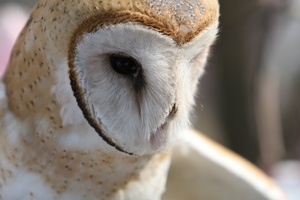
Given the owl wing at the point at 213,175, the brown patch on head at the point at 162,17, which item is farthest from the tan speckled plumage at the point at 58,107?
the owl wing at the point at 213,175

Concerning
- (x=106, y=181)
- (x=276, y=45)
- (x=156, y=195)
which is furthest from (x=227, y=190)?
(x=276, y=45)

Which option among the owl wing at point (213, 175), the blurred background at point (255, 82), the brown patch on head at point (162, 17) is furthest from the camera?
the blurred background at point (255, 82)

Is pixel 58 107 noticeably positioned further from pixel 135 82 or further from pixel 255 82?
pixel 255 82

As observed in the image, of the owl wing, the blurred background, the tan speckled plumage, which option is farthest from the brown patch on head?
the blurred background

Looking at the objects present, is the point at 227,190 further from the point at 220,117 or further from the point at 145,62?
the point at 220,117

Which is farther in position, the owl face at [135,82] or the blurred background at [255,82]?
the blurred background at [255,82]

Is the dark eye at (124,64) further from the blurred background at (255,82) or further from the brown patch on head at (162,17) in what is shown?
the blurred background at (255,82)

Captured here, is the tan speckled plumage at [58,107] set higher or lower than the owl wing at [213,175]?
higher
